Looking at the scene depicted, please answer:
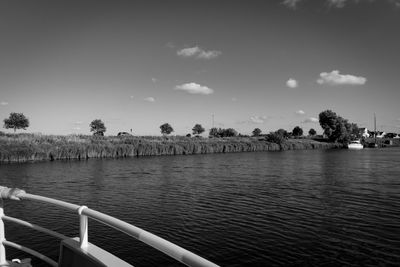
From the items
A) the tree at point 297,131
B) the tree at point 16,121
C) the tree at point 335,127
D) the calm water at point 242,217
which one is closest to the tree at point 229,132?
the tree at point 335,127

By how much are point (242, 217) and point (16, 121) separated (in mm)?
81707

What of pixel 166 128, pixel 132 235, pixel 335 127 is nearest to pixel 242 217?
pixel 132 235

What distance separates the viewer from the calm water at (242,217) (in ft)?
33.9

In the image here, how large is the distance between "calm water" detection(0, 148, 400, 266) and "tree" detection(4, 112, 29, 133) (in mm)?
61950

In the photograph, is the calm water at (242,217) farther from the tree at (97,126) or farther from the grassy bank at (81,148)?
the tree at (97,126)

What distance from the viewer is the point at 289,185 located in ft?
77.6

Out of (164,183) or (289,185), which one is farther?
(164,183)

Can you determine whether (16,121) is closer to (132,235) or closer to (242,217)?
(242,217)

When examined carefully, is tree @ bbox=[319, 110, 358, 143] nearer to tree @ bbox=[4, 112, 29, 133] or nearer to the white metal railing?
tree @ bbox=[4, 112, 29, 133]

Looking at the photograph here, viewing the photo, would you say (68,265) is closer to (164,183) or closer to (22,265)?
(22,265)

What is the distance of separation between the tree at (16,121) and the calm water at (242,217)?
203ft

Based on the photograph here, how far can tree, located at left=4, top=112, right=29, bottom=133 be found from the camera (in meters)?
80.4

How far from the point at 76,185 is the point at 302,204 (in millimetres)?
16599

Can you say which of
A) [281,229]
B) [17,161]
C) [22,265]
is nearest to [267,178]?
[281,229]
